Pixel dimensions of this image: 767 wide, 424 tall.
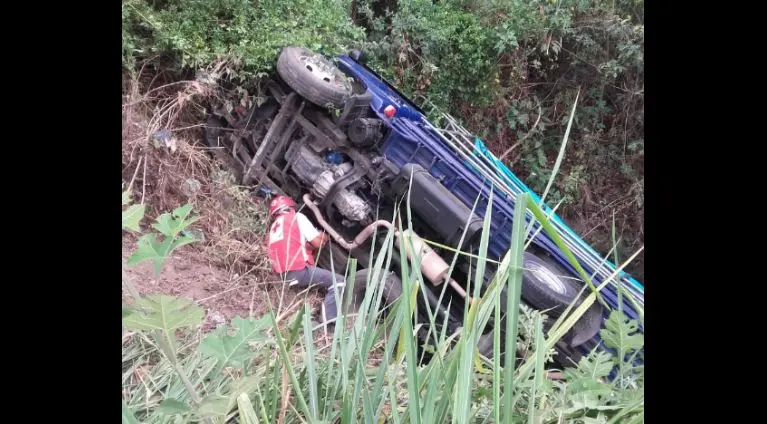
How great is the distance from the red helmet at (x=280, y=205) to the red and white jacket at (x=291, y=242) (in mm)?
117

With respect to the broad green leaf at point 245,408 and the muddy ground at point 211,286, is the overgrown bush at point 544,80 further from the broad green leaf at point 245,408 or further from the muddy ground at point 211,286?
the broad green leaf at point 245,408

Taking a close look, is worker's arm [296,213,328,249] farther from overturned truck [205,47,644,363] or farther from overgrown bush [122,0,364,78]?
overgrown bush [122,0,364,78]

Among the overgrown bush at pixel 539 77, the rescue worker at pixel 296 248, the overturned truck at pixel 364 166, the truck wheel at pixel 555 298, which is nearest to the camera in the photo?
the truck wheel at pixel 555 298

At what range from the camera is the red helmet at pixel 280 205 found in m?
3.56

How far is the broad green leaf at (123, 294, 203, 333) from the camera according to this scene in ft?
1.79

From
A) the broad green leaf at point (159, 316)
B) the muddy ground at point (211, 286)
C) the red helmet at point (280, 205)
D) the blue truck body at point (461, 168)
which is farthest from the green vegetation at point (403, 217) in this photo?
the blue truck body at point (461, 168)

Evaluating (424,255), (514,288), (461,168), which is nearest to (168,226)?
(514,288)

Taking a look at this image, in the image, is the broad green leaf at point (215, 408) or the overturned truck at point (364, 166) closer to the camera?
the broad green leaf at point (215, 408)

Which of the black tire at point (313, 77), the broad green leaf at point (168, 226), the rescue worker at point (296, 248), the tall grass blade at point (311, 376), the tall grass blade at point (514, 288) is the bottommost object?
the rescue worker at point (296, 248)

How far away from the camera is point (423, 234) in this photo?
10.6 feet

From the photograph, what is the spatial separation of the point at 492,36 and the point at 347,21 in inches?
70.3

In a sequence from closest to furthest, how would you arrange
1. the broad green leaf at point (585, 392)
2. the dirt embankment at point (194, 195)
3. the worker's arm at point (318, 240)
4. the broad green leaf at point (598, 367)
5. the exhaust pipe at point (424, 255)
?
1. the broad green leaf at point (585, 392)
2. the broad green leaf at point (598, 367)
3. the exhaust pipe at point (424, 255)
4. the dirt embankment at point (194, 195)
5. the worker's arm at point (318, 240)

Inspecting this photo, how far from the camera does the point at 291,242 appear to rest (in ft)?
10.9

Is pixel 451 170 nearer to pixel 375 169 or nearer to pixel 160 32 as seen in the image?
pixel 375 169
